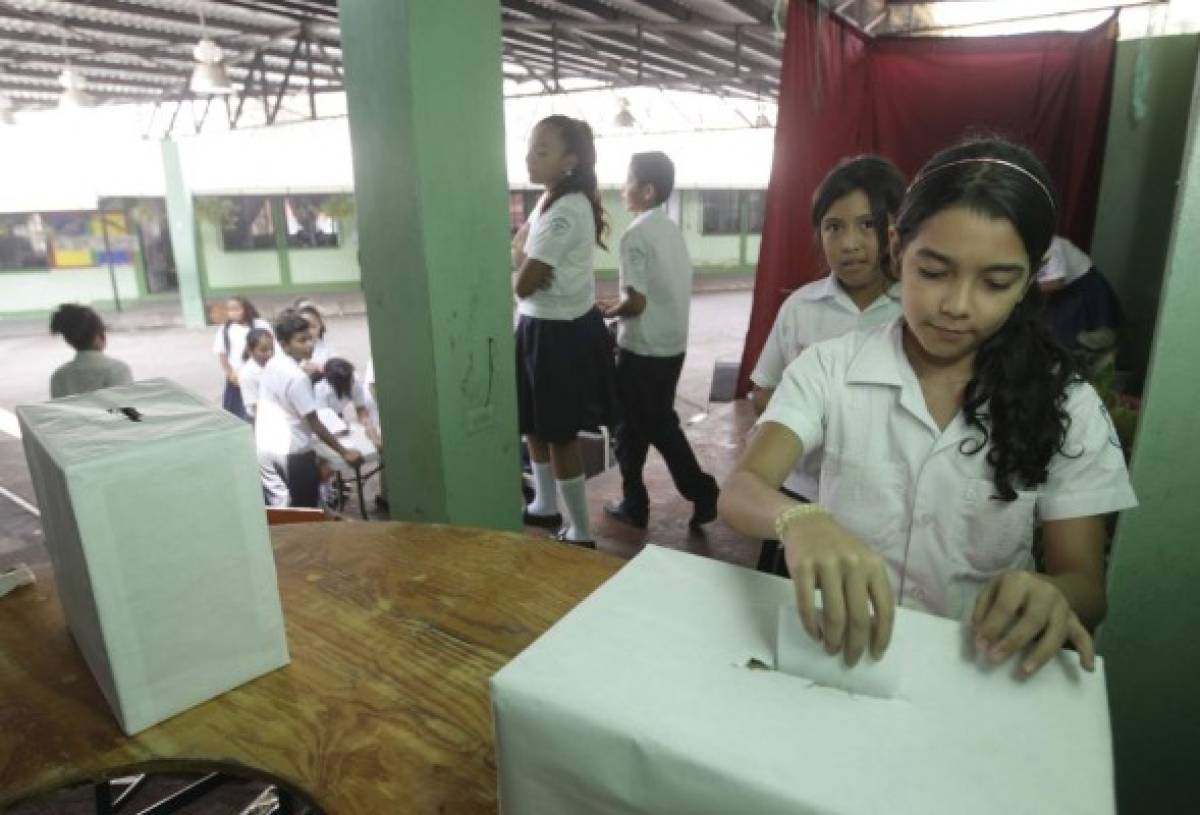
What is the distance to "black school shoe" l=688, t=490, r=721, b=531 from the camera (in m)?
3.33

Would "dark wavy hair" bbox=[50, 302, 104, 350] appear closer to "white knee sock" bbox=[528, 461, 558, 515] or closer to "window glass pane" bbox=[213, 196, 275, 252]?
"white knee sock" bbox=[528, 461, 558, 515]

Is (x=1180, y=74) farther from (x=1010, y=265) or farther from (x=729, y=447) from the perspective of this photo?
(x=1010, y=265)

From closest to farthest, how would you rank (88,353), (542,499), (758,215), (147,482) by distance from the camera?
(147,482) < (542,499) < (88,353) < (758,215)

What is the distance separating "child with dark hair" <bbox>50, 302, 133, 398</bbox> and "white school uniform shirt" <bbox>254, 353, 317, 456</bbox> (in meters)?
0.79

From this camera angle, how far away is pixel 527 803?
0.57 metres

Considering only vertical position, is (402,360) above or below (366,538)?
above

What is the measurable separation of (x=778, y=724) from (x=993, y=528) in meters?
0.66

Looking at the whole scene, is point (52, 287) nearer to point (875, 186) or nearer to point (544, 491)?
point (544, 491)

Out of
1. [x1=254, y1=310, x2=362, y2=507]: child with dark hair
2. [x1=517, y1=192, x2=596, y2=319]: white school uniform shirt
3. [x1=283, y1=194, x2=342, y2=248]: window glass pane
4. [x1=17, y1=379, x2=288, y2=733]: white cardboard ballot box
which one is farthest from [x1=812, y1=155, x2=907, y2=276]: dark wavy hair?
[x1=283, y1=194, x2=342, y2=248]: window glass pane

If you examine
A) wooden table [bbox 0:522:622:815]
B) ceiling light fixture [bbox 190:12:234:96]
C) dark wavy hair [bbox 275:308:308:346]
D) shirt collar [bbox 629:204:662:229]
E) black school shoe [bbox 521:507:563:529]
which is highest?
ceiling light fixture [bbox 190:12:234:96]

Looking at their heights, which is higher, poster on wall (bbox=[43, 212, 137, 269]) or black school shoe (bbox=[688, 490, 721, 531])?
poster on wall (bbox=[43, 212, 137, 269])

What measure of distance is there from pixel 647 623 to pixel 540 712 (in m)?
0.14

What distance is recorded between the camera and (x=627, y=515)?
11.3 ft

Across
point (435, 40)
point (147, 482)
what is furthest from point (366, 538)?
point (435, 40)
